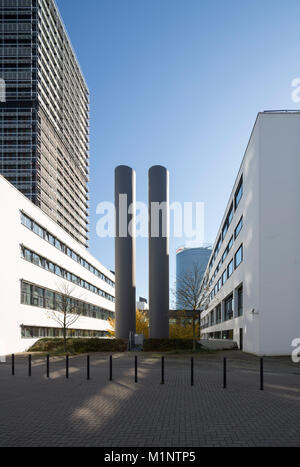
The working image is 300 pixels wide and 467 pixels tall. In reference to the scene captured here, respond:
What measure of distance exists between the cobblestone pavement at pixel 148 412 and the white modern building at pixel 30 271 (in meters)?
17.5

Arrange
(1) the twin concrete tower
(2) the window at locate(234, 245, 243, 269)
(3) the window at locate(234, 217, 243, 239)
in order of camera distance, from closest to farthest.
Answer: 1. (2) the window at locate(234, 245, 243, 269)
2. (3) the window at locate(234, 217, 243, 239)
3. (1) the twin concrete tower

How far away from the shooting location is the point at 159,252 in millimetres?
43781

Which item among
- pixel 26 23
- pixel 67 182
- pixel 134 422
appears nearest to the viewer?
pixel 134 422

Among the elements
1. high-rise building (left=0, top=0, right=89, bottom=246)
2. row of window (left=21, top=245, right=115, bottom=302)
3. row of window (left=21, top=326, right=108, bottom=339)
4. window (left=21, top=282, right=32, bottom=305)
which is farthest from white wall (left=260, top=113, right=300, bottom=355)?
high-rise building (left=0, top=0, right=89, bottom=246)

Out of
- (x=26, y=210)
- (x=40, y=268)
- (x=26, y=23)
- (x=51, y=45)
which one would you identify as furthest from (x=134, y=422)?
(x=51, y=45)

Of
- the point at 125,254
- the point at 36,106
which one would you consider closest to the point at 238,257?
the point at 125,254

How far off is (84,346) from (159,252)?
49.8ft

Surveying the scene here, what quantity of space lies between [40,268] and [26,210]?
20.0 feet

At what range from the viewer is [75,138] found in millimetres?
130625

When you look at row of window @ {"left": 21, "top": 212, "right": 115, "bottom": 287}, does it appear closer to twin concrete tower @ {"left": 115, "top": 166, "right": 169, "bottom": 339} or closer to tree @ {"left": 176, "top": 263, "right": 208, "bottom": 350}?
twin concrete tower @ {"left": 115, "top": 166, "right": 169, "bottom": 339}

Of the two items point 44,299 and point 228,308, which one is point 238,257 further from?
point 44,299

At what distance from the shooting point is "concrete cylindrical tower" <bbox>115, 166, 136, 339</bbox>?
43.7 m

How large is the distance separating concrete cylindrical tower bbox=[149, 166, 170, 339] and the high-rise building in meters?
56.8

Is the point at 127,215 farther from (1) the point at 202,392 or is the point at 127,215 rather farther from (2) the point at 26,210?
(1) the point at 202,392
